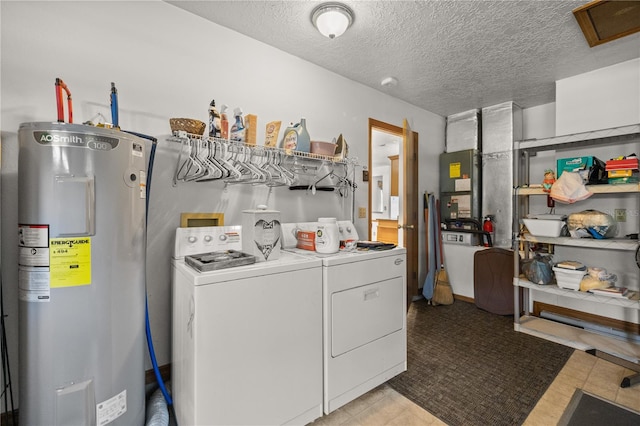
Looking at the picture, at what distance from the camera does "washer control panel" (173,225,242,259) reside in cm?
177

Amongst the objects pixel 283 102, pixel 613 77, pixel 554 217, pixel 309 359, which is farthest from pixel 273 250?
pixel 613 77

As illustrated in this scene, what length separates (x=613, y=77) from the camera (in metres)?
2.79

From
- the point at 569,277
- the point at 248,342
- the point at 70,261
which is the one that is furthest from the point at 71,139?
the point at 569,277

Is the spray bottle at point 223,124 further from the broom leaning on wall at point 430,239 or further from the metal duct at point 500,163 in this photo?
the metal duct at point 500,163

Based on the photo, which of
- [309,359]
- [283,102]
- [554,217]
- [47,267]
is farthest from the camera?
[554,217]

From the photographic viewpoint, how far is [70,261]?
48.6 inches

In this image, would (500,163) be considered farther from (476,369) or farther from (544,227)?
(476,369)

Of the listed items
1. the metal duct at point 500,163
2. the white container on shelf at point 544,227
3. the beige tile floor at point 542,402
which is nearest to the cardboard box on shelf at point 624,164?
the white container on shelf at point 544,227

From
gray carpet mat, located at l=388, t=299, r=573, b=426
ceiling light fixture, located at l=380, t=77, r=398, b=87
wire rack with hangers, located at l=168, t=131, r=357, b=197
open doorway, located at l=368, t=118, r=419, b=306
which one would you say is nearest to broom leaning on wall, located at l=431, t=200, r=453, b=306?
open doorway, located at l=368, t=118, r=419, b=306

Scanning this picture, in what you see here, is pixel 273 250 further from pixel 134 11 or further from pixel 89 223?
pixel 134 11

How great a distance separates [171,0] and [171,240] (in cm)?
158

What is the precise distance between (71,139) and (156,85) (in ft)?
2.82

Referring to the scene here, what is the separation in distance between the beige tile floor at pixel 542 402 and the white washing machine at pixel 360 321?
0.34 feet

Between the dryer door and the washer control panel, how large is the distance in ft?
2.50
